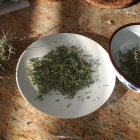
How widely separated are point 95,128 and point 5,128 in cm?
27

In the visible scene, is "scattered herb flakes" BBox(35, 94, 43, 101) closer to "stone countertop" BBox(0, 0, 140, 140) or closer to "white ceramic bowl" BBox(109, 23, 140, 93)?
"stone countertop" BBox(0, 0, 140, 140)

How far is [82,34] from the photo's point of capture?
3.85 ft

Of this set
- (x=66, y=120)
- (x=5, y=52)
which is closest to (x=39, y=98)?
(x=66, y=120)

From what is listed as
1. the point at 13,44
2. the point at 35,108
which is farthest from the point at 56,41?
the point at 35,108

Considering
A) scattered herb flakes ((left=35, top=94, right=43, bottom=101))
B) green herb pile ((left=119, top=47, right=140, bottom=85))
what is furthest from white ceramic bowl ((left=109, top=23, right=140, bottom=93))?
scattered herb flakes ((left=35, top=94, right=43, bottom=101))

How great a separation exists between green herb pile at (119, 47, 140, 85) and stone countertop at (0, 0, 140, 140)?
0.17ft

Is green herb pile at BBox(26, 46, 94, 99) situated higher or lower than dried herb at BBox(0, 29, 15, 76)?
lower

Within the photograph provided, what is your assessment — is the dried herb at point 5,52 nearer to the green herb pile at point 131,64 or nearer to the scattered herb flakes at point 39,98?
the scattered herb flakes at point 39,98

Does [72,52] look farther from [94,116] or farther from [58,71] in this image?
[94,116]

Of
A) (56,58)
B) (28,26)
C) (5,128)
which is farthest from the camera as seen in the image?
(28,26)

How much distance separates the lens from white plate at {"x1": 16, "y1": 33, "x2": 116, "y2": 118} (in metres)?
0.97

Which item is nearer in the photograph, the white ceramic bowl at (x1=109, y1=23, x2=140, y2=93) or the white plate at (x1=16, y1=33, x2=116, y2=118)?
the white plate at (x1=16, y1=33, x2=116, y2=118)

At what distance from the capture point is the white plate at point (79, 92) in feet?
3.19

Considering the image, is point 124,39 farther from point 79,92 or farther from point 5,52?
point 5,52
